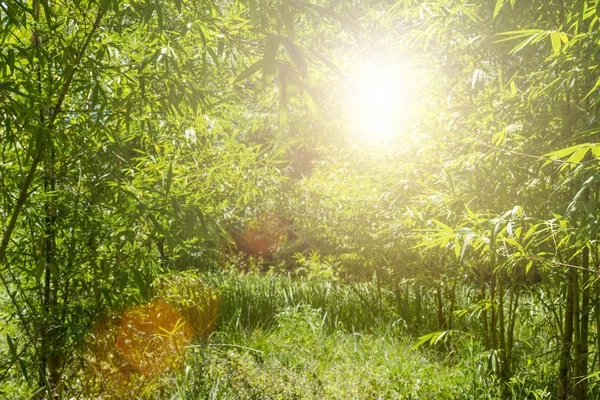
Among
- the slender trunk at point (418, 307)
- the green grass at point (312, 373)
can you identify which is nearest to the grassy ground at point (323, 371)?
the green grass at point (312, 373)

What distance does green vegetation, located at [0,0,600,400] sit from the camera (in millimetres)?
1924

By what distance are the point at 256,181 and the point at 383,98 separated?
1.07 meters

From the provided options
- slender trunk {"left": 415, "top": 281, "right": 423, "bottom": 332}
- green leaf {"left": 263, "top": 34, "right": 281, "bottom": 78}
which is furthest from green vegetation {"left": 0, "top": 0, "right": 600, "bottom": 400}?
slender trunk {"left": 415, "top": 281, "right": 423, "bottom": 332}

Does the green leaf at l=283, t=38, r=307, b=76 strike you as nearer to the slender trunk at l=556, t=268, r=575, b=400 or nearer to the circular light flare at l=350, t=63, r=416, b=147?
the circular light flare at l=350, t=63, r=416, b=147

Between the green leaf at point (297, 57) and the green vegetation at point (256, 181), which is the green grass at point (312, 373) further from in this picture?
the green leaf at point (297, 57)

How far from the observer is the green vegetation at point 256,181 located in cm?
192

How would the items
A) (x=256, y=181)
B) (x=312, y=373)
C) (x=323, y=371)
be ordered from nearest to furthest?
(x=312, y=373), (x=323, y=371), (x=256, y=181)

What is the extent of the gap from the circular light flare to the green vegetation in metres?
0.01

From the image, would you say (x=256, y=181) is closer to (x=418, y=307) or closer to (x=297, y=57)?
(x=418, y=307)

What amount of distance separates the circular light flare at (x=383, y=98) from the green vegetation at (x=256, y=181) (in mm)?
14

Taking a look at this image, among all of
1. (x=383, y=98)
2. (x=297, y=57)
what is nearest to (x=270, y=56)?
(x=297, y=57)

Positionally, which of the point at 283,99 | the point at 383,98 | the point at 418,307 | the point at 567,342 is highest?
the point at 383,98

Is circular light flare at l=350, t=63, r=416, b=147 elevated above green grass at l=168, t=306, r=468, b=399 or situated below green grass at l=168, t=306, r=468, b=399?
above

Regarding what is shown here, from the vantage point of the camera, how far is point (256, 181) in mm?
3539
